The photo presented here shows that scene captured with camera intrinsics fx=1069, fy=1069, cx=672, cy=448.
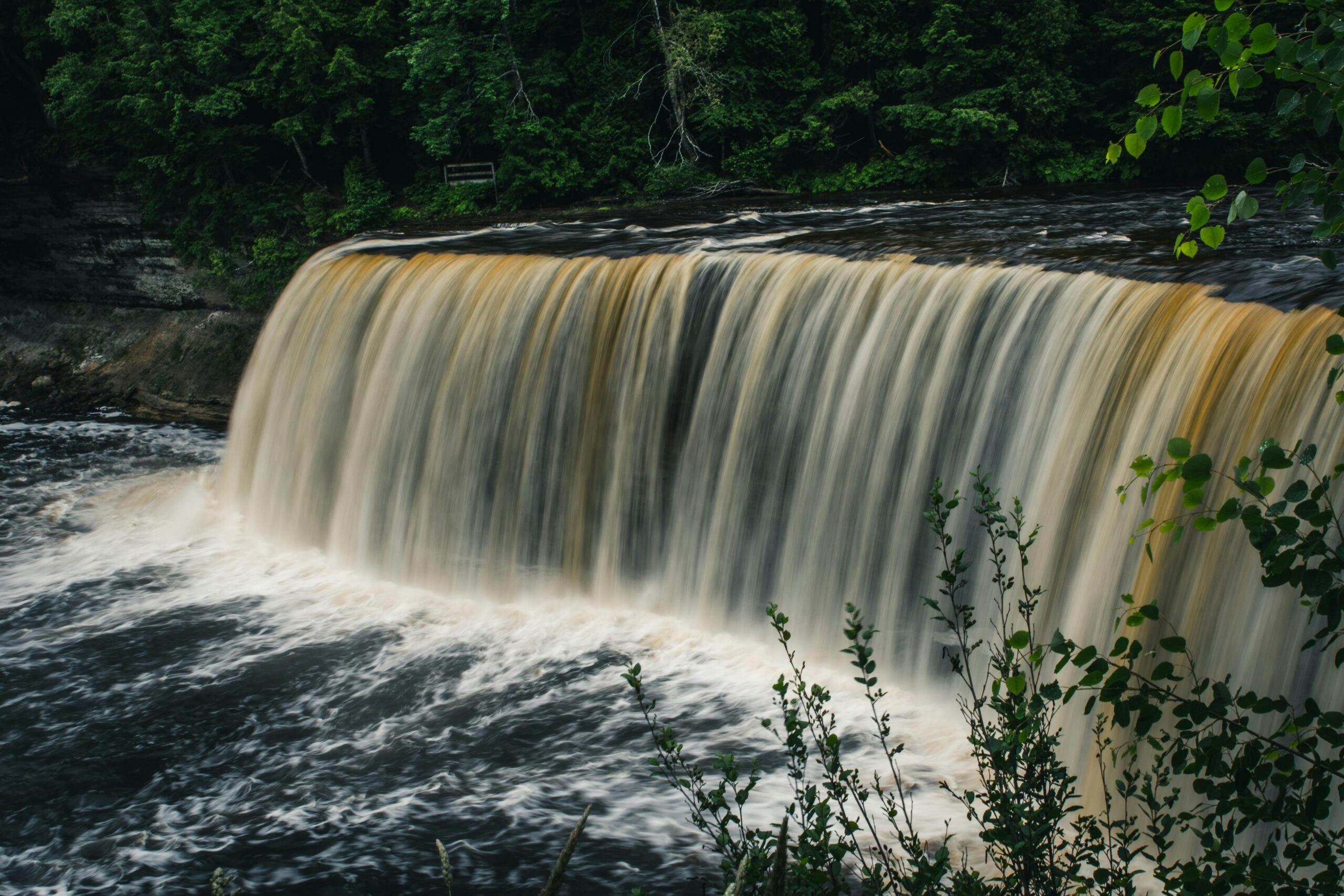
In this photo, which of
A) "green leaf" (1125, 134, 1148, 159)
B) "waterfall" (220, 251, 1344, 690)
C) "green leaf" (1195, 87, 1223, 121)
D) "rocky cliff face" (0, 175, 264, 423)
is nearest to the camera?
"green leaf" (1195, 87, 1223, 121)

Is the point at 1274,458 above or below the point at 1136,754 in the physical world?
above

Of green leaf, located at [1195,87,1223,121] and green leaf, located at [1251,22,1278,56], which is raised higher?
green leaf, located at [1251,22,1278,56]

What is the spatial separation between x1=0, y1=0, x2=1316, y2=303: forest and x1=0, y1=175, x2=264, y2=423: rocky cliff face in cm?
62

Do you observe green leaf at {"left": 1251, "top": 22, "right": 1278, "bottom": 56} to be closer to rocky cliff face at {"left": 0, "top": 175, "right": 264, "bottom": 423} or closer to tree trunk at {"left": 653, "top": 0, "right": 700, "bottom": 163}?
rocky cliff face at {"left": 0, "top": 175, "right": 264, "bottom": 423}

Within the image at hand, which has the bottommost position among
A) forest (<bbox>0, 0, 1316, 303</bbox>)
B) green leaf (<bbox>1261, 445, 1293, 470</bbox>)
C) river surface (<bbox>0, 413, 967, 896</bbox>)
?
river surface (<bbox>0, 413, 967, 896</bbox>)

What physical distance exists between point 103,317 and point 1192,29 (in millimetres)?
19929

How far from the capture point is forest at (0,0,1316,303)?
17.5 m

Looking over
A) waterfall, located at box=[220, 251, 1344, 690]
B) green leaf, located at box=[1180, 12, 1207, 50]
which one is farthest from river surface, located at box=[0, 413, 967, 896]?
green leaf, located at box=[1180, 12, 1207, 50]

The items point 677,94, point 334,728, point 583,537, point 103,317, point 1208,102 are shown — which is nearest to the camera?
point 1208,102

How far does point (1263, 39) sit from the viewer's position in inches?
89.9

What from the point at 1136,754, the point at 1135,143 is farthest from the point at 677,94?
the point at 1135,143

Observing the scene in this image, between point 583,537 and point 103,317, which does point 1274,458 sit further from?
point 103,317

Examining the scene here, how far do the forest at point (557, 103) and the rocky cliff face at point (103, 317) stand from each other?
615 mm

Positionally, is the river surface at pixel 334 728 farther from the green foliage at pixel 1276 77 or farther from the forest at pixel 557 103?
the forest at pixel 557 103
